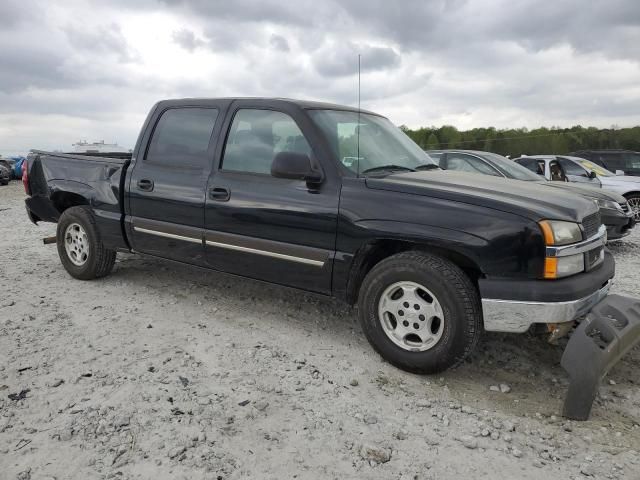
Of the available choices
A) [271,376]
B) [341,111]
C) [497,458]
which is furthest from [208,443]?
[341,111]

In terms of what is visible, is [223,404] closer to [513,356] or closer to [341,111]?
[513,356]

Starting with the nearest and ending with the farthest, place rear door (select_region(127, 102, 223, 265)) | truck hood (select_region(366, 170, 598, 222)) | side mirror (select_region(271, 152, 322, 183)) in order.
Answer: truck hood (select_region(366, 170, 598, 222)), side mirror (select_region(271, 152, 322, 183)), rear door (select_region(127, 102, 223, 265))

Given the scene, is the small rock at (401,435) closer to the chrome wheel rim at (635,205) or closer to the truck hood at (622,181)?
the chrome wheel rim at (635,205)

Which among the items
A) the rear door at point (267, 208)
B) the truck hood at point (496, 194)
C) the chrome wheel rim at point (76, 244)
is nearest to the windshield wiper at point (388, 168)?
the truck hood at point (496, 194)

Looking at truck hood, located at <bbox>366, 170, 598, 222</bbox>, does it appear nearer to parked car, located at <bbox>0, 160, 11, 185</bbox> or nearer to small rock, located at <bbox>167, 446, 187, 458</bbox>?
small rock, located at <bbox>167, 446, 187, 458</bbox>

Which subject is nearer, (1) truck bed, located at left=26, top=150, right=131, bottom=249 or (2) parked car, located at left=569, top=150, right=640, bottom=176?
(1) truck bed, located at left=26, top=150, right=131, bottom=249

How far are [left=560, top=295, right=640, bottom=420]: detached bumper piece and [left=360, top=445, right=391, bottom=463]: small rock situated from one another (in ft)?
3.79

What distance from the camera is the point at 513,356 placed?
3.81 metres

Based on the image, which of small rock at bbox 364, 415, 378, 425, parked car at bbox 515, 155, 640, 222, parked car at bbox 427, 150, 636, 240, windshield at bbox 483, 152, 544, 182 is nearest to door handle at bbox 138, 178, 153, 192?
small rock at bbox 364, 415, 378, 425

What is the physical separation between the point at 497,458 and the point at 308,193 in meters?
2.09

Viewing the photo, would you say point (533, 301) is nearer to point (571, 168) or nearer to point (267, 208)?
point (267, 208)

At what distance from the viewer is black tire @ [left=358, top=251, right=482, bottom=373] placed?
125 inches

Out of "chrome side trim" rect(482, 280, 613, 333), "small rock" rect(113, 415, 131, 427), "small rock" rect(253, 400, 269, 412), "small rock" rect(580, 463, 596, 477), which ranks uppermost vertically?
"chrome side trim" rect(482, 280, 613, 333)

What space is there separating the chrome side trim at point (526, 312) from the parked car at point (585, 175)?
320 inches
